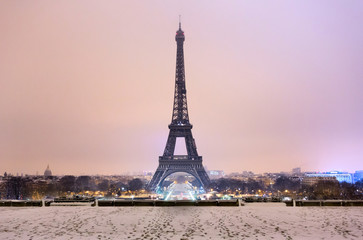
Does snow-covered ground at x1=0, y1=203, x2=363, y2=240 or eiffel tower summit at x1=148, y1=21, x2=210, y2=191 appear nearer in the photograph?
snow-covered ground at x1=0, y1=203, x2=363, y2=240

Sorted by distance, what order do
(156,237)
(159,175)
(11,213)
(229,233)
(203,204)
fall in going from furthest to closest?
(159,175)
(203,204)
(11,213)
(229,233)
(156,237)

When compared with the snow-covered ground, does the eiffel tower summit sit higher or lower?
higher

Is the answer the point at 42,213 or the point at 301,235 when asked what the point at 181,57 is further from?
the point at 301,235

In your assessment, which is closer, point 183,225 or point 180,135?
point 183,225

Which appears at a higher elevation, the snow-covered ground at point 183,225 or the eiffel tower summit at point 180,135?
the eiffel tower summit at point 180,135

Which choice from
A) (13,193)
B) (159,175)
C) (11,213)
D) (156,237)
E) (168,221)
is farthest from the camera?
(159,175)

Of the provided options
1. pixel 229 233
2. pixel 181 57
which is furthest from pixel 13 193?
pixel 229 233

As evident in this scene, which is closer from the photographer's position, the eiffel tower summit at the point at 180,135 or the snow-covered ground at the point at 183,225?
the snow-covered ground at the point at 183,225

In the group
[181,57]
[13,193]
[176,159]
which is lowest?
[13,193]
